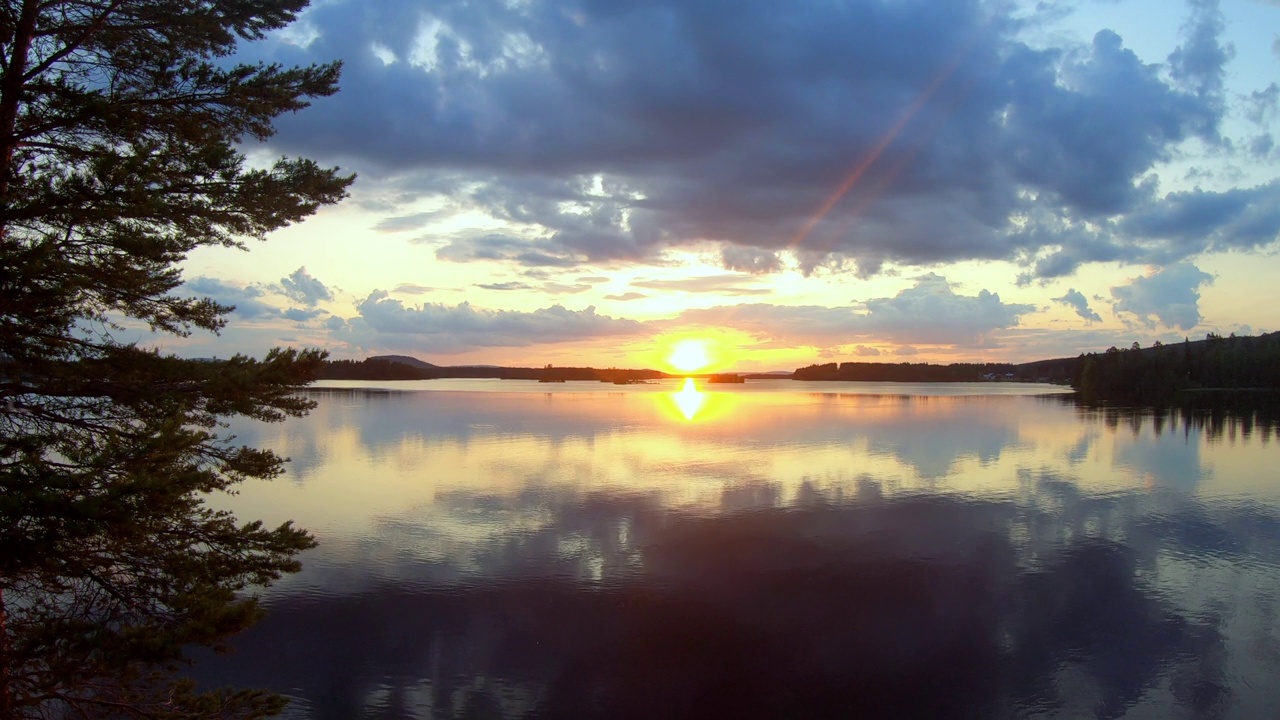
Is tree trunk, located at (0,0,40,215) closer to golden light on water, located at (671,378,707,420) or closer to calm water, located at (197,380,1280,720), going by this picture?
calm water, located at (197,380,1280,720)

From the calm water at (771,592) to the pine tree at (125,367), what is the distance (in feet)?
14.2

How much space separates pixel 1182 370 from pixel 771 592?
478ft

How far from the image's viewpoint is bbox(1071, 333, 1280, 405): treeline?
123m

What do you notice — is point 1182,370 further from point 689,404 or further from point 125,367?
point 125,367

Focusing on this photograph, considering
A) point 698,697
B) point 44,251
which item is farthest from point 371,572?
point 44,251

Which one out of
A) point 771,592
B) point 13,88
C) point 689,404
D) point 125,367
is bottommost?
point 771,592

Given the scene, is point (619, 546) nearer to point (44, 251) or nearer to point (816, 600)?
point (816, 600)

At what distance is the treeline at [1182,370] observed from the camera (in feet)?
403

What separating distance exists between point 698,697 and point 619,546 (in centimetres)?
796

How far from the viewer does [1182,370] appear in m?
128

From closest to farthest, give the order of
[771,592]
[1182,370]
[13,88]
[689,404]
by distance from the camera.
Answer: [13,88]
[771,592]
[689,404]
[1182,370]

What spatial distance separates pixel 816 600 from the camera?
49.0 ft

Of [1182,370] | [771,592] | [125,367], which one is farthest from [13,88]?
[1182,370]

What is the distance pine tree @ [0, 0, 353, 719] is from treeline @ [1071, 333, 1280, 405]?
134010 millimetres
